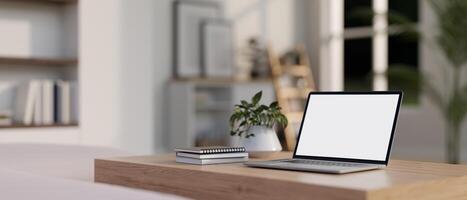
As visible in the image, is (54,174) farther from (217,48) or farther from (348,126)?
(217,48)

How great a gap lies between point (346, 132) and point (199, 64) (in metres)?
4.76

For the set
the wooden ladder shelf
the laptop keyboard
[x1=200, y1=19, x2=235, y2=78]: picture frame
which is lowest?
the laptop keyboard

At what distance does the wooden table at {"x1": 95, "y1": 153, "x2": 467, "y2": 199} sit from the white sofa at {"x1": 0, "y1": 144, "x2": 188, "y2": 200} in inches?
8.3

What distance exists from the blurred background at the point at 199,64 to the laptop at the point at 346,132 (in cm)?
318

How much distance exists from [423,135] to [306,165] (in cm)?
561

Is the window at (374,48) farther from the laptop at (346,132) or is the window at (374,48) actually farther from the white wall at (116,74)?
the laptop at (346,132)

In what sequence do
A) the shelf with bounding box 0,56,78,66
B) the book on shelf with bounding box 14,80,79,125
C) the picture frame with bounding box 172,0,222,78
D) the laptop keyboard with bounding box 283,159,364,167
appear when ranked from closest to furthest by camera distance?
the laptop keyboard with bounding box 283,159,364,167 → the shelf with bounding box 0,56,78,66 → the book on shelf with bounding box 14,80,79,125 → the picture frame with bounding box 172,0,222,78

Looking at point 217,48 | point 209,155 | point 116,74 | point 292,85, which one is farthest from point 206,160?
point 292,85

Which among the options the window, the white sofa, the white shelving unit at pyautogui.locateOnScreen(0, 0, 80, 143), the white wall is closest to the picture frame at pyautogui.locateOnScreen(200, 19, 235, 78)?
the white wall

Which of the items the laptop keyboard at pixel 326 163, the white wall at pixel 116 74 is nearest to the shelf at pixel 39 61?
the white wall at pixel 116 74

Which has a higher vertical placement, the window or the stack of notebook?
A: the window

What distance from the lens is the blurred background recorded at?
208 inches

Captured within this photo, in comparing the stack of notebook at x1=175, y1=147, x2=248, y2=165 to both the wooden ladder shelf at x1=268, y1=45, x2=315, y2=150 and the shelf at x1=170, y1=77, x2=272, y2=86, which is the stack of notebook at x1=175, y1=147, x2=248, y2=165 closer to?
the shelf at x1=170, y1=77, x2=272, y2=86

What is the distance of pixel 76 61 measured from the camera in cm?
529
